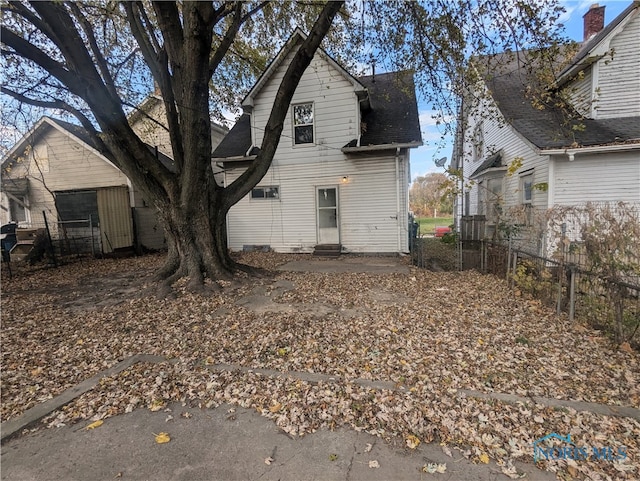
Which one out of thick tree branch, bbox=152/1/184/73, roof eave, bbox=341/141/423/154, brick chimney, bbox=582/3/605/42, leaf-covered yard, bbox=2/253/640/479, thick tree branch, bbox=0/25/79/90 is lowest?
leaf-covered yard, bbox=2/253/640/479

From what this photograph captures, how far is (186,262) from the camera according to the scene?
6672 mm

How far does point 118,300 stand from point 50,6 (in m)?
5.03

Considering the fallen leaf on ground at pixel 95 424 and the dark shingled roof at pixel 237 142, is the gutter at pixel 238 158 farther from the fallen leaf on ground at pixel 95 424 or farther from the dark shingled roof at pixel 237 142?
the fallen leaf on ground at pixel 95 424

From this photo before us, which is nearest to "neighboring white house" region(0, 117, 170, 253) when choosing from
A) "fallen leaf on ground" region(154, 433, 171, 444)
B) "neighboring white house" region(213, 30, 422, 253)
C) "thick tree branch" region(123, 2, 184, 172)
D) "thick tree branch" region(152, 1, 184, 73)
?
"neighboring white house" region(213, 30, 422, 253)

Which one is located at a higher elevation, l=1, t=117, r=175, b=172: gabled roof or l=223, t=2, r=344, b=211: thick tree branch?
l=1, t=117, r=175, b=172: gabled roof

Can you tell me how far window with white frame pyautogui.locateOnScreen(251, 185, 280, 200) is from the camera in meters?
11.5

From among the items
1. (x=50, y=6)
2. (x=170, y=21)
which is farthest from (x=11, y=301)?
(x=170, y=21)

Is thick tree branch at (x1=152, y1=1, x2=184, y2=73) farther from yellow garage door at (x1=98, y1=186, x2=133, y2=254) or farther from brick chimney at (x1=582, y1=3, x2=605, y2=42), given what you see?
brick chimney at (x1=582, y1=3, x2=605, y2=42)

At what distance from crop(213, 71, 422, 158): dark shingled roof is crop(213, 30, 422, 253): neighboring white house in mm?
37

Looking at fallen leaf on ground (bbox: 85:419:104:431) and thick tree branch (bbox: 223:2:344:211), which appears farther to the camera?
thick tree branch (bbox: 223:2:344:211)

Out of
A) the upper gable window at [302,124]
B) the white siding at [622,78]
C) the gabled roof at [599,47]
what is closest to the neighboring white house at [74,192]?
the upper gable window at [302,124]

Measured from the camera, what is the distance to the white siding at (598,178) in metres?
7.79

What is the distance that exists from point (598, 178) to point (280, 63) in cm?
991

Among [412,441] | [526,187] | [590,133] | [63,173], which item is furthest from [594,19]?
[63,173]
